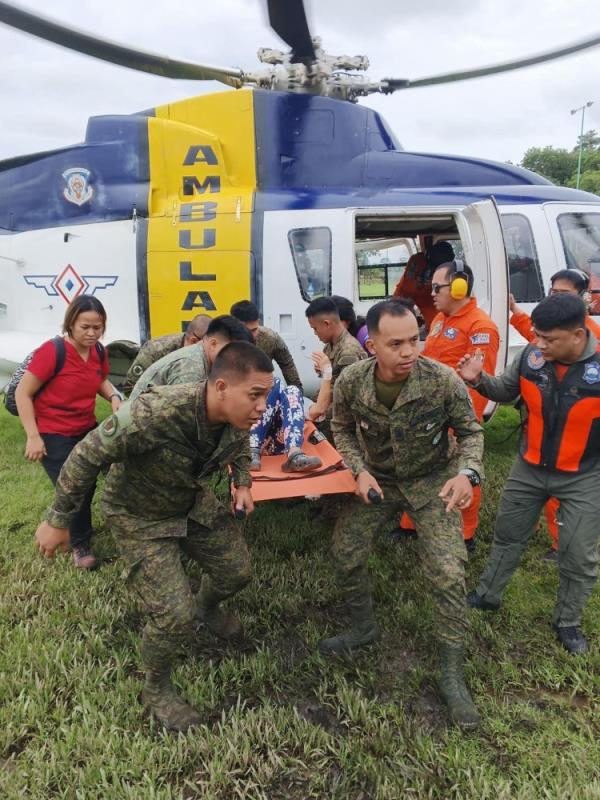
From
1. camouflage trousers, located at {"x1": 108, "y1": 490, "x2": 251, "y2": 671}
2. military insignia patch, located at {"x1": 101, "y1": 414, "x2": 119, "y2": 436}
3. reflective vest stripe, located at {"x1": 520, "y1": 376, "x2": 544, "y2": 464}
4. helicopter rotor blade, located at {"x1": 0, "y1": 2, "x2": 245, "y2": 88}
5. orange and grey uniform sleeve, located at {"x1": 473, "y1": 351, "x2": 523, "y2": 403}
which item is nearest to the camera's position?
military insignia patch, located at {"x1": 101, "y1": 414, "x2": 119, "y2": 436}

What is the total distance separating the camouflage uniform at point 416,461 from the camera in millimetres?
2381

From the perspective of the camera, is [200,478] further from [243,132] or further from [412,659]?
[243,132]

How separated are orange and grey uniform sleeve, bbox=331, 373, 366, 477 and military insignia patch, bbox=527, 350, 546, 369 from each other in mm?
901

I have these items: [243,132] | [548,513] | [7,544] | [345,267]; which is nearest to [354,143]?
[243,132]

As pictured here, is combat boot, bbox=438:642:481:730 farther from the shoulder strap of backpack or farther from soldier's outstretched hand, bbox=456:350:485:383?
the shoulder strap of backpack

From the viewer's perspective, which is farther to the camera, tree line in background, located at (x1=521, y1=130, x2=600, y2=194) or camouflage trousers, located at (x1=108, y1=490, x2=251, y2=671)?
tree line in background, located at (x1=521, y1=130, x2=600, y2=194)

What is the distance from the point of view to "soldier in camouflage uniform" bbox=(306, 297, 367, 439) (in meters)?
3.75

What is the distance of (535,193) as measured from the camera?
5086mm

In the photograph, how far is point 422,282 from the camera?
645 cm

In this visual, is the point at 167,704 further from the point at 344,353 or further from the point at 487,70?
the point at 487,70

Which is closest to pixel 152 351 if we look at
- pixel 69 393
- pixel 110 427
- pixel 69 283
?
pixel 69 393

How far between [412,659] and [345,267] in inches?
125

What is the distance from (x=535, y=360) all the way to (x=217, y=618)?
2.04m

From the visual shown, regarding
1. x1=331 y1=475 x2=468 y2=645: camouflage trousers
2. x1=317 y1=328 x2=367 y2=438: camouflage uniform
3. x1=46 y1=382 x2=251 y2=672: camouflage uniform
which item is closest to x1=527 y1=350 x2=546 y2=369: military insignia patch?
x1=331 y1=475 x2=468 y2=645: camouflage trousers
